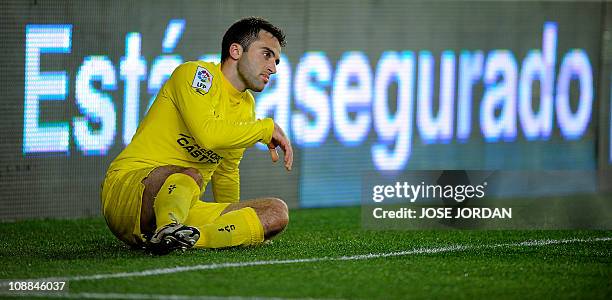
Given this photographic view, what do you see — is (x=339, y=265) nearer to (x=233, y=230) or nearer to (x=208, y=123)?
(x=233, y=230)

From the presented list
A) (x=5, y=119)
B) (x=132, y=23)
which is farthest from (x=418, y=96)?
(x=5, y=119)

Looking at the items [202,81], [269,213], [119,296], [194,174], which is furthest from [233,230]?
[119,296]

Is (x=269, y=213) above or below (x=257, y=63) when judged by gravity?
below

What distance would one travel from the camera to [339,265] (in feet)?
18.2

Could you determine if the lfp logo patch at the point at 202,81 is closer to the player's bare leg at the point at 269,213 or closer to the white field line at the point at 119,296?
the player's bare leg at the point at 269,213

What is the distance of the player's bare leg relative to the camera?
6.06 meters

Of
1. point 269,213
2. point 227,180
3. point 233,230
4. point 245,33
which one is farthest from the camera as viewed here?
point 227,180

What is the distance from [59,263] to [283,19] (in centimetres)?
380

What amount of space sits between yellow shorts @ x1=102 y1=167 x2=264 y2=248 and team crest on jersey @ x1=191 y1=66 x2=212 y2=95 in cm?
48

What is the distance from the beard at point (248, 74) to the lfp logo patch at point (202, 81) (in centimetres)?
24

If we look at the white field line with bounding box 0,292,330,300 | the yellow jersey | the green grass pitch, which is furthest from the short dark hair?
the white field line with bounding box 0,292,330,300

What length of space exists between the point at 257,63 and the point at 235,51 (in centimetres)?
14

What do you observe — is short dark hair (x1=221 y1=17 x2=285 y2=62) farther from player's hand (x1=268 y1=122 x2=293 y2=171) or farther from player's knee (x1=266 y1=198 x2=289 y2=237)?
player's knee (x1=266 y1=198 x2=289 y2=237)

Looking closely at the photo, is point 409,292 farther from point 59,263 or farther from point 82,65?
point 82,65
